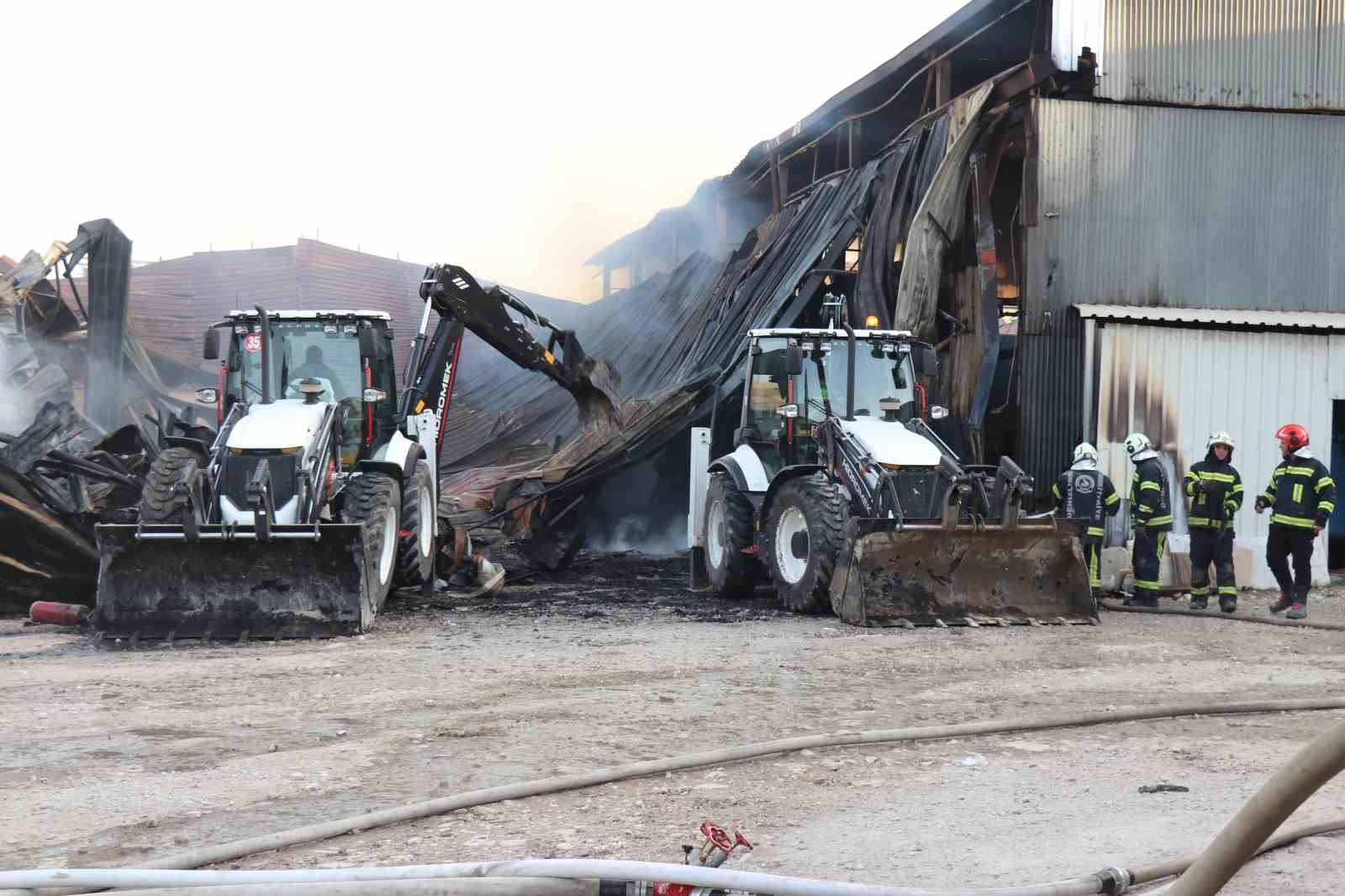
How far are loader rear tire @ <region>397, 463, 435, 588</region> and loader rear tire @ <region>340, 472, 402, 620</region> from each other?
0.47m

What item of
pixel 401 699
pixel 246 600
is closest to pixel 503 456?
pixel 246 600

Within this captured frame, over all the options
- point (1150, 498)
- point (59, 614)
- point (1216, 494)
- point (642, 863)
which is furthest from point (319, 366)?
point (642, 863)

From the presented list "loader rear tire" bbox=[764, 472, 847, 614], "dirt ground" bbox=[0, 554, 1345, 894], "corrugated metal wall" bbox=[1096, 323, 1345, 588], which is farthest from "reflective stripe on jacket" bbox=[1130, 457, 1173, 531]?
"loader rear tire" bbox=[764, 472, 847, 614]

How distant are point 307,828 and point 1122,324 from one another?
12454 millimetres

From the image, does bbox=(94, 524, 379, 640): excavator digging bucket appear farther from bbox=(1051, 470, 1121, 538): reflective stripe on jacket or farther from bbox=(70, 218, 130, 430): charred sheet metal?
bbox=(70, 218, 130, 430): charred sheet metal

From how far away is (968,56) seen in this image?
19438 millimetres

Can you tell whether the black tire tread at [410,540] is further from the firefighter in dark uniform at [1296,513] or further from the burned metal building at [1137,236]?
the firefighter in dark uniform at [1296,513]

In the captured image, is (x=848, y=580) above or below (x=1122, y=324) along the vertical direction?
below

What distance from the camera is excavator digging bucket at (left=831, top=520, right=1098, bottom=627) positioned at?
35.7 ft

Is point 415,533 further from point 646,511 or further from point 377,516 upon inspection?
point 646,511

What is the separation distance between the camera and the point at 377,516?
36.6 feet

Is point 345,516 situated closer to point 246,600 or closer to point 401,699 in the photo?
point 246,600

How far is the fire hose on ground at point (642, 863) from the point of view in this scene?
2529 millimetres

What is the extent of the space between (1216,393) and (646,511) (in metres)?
7.53
